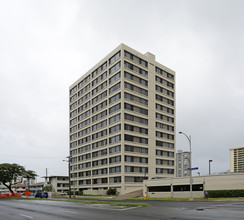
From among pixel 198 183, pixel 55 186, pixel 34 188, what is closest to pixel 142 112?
pixel 198 183

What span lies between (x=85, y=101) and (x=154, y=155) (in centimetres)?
3165

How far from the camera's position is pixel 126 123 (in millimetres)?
66938

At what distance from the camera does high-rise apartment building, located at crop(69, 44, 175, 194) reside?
66.8 m

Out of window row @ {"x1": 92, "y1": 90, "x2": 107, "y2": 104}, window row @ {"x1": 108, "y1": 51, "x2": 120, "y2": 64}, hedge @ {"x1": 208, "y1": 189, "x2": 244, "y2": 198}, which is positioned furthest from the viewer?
window row @ {"x1": 92, "y1": 90, "x2": 107, "y2": 104}

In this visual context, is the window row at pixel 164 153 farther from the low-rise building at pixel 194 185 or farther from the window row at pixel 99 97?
the window row at pixel 99 97

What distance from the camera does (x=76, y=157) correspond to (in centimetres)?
9244

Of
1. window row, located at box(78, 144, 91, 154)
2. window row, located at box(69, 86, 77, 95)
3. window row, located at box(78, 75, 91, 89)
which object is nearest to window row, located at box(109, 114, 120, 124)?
window row, located at box(78, 144, 91, 154)

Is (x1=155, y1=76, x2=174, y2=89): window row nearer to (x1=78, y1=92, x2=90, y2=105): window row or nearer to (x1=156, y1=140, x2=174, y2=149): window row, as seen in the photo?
(x1=156, y1=140, x2=174, y2=149): window row

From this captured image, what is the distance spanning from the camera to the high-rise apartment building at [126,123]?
219 ft

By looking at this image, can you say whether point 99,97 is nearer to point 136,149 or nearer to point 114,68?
point 114,68

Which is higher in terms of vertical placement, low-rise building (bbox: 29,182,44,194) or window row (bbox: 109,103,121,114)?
window row (bbox: 109,103,121,114)

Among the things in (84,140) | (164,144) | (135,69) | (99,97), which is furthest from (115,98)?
(84,140)

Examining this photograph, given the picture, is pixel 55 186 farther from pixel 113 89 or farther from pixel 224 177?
pixel 224 177

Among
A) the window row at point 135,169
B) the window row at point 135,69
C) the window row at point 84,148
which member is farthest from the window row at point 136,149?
the window row at point 84,148
